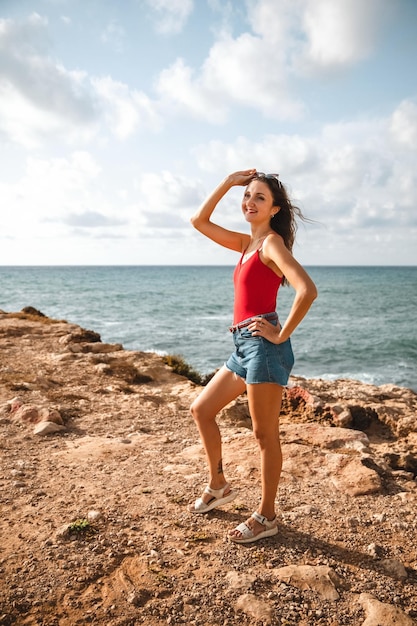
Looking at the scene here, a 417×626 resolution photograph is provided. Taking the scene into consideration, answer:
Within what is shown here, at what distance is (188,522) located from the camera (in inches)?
140

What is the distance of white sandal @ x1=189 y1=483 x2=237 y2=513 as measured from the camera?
3686 mm

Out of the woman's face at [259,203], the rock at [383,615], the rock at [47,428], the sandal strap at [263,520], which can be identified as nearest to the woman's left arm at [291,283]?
the woman's face at [259,203]

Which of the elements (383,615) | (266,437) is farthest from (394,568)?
(266,437)

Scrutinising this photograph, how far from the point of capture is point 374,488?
418cm

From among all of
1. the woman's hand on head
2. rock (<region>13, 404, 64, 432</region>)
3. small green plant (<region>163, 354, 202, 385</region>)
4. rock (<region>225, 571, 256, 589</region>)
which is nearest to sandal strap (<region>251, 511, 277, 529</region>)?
rock (<region>225, 571, 256, 589</region>)

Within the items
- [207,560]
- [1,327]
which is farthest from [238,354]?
[1,327]

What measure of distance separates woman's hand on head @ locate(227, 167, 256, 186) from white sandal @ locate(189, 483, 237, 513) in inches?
99.4

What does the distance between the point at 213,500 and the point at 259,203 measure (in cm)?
246

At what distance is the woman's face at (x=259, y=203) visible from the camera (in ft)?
10.9

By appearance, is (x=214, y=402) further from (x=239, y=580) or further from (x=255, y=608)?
(x=255, y=608)

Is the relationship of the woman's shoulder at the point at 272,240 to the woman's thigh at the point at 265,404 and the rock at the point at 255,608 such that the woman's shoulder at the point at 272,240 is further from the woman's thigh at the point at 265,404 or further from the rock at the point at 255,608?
the rock at the point at 255,608

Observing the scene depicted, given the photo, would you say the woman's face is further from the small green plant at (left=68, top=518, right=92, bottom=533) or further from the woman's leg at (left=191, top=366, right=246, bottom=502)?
the small green plant at (left=68, top=518, right=92, bottom=533)

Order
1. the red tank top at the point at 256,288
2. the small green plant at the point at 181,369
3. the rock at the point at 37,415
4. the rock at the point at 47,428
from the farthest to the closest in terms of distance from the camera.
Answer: the small green plant at the point at 181,369, the rock at the point at 37,415, the rock at the point at 47,428, the red tank top at the point at 256,288

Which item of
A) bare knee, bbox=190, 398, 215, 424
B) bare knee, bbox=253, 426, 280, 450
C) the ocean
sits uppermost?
bare knee, bbox=190, 398, 215, 424
